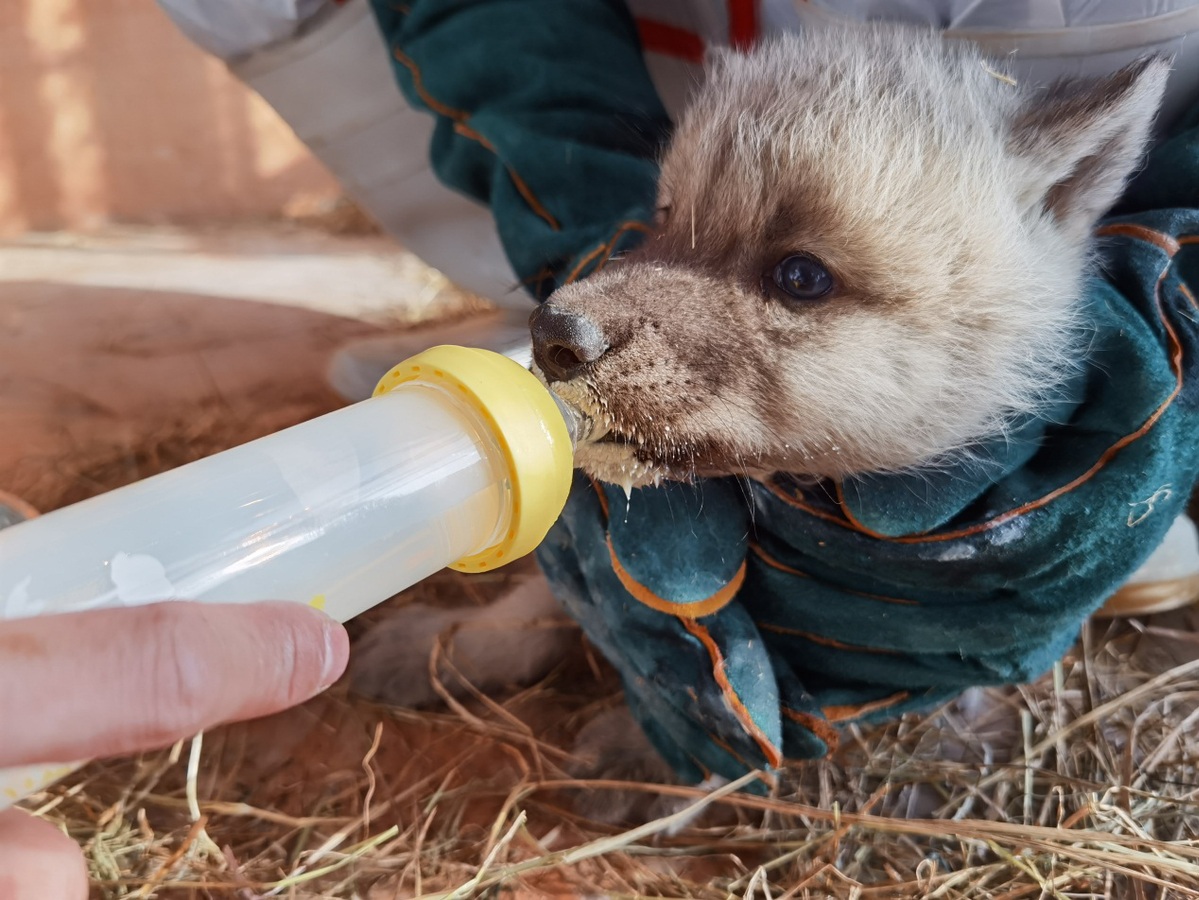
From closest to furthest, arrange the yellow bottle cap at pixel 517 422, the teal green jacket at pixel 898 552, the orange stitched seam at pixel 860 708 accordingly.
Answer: the yellow bottle cap at pixel 517 422
the teal green jacket at pixel 898 552
the orange stitched seam at pixel 860 708

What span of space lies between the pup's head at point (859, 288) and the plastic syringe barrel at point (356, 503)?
0.44 feet

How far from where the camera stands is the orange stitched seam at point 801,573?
1060 mm

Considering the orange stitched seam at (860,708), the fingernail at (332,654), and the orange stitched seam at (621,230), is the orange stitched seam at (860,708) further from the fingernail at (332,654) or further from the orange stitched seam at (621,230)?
the fingernail at (332,654)

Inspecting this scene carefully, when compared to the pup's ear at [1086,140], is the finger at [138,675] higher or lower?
lower

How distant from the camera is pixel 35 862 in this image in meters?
0.56

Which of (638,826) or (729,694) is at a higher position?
(729,694)

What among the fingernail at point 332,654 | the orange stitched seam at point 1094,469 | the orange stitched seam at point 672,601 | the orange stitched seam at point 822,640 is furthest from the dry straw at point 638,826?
the fingernail at point 332,654

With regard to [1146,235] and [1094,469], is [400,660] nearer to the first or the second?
[1094,469]

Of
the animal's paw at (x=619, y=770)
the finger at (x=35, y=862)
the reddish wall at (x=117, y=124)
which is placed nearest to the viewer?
the finger at (x=35, y=862)

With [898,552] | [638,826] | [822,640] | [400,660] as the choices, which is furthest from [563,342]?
[400,660]

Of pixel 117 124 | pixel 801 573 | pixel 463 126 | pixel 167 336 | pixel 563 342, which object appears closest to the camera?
pixel 563 342

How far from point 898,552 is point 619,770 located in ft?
2.00

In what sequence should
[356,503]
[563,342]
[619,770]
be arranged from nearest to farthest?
[356,503]
[563,342]
[619,770]

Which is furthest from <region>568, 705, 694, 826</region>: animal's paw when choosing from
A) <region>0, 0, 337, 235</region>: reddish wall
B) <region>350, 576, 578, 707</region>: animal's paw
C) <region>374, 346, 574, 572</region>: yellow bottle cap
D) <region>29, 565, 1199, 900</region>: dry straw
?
<region>0, 0, 337, 235</region>: reddish wall
